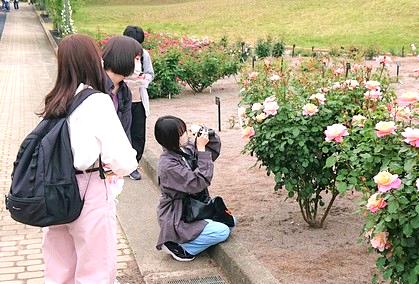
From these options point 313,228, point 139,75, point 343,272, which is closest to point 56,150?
point 343,272

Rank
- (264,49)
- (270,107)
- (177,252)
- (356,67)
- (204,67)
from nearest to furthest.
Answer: (270,107) → (177,252) → (356,67) → (204,67) → (264,49)

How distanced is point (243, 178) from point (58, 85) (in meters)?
3.53

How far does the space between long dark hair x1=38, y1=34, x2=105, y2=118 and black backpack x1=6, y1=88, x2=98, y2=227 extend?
3.7 inches

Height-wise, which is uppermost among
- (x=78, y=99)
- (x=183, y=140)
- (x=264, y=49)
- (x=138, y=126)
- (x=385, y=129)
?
(x=78, y=99)

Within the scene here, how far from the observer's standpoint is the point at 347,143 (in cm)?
338

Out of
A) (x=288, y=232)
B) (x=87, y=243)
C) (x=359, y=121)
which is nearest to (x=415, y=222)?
(x=359, y=121)

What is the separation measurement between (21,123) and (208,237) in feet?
22.5

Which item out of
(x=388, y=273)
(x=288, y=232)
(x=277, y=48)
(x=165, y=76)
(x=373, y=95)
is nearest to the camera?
(x=388, y=273)

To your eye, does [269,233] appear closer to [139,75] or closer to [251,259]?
[251,259]

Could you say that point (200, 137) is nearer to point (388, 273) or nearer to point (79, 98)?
point (79, 98)

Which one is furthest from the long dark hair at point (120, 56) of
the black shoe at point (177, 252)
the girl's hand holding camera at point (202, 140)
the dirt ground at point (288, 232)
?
the dirt ground at point (288, 232)

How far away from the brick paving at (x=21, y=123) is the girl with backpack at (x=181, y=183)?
15.0 inches

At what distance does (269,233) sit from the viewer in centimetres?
481

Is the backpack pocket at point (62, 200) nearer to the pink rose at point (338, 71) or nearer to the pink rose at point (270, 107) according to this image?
the pink rose at point (270, 107)
